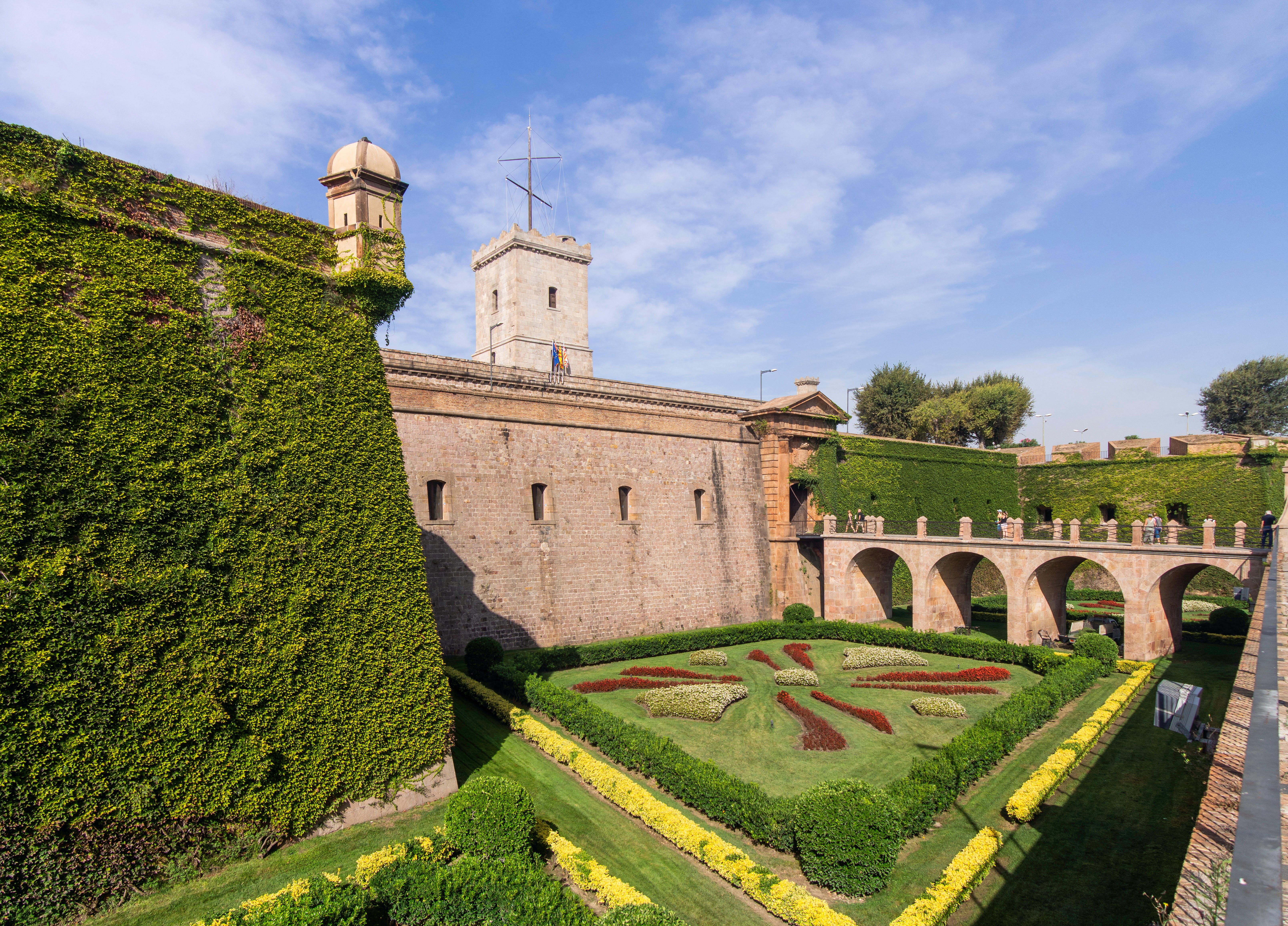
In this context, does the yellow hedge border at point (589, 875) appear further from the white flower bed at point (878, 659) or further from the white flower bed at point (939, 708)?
the white flower bed at point (878, 659)

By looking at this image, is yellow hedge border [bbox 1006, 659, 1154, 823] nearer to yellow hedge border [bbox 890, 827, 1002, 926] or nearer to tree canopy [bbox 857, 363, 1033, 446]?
yellow hedge border [bbox 890, 827, 1002, 926]

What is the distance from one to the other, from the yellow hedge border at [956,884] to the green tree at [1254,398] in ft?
166

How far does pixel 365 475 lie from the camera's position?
427 inches

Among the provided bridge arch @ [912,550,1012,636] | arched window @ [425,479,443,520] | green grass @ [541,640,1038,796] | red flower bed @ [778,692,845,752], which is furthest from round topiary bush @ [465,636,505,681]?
bridge arch @ [912,550,1012,636]

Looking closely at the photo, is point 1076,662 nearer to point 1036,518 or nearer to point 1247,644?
point 1247,644

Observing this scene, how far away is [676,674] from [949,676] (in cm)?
783

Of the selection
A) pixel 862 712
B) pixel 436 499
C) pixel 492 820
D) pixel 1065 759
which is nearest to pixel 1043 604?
pixel 862 712

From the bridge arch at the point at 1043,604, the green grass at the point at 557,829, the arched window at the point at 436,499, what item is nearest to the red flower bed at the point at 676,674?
the green grass at the point at 557,829

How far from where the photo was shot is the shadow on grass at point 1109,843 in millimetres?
8859

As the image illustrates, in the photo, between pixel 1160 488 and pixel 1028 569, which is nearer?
pixel 1028 569

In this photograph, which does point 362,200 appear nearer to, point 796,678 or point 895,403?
point 796,678

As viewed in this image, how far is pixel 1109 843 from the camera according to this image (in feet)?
34.3

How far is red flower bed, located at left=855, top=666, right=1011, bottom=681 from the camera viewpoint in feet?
63.6

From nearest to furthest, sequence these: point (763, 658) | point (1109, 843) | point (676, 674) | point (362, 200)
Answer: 1. point (1109, 843)
2. point (362, 200)
3. point (676, 674)
4. point (763, 658)
